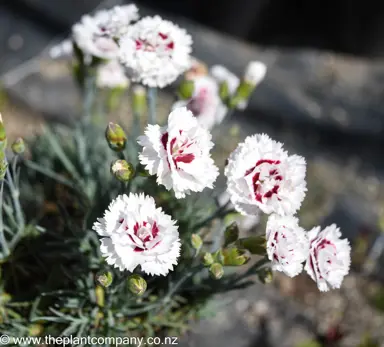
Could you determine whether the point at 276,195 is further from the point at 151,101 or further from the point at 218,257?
the point at 151,101

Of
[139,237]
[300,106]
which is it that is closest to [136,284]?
[139,237]

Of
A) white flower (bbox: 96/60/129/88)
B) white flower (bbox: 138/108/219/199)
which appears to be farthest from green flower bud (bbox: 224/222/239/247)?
white flower (bbox: 96/60/129/88)

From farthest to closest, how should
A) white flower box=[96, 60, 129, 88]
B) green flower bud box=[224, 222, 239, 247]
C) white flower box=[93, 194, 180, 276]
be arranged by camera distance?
white flower box=[96, 60, 129, 88], green flower bud box=[224, 222, 239, 247], white flower box=[93, 194, 180, 276]

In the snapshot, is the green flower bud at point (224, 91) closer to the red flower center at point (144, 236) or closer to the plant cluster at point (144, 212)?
the plant cluster at point (144, 212)

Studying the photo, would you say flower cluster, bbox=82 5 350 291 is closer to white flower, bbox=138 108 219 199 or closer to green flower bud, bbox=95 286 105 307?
white flower, bbox=138 108 219 199

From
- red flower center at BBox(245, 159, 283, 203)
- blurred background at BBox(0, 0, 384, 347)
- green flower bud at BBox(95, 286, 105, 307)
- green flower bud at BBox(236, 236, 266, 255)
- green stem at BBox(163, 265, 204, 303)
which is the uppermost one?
red flower center at BBox(245, 159, 283, 203)

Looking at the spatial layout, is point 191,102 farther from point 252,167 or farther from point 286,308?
point 286,308

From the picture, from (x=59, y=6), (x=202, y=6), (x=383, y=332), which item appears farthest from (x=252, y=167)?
(x=202, y=6)
